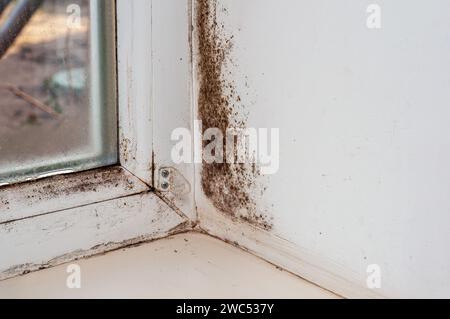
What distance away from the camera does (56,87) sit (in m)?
0.88

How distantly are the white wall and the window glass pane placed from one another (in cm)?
25

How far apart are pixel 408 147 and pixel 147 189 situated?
49 cm

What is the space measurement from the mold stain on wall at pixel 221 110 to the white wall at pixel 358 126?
0.11 ft

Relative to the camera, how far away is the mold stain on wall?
89cm

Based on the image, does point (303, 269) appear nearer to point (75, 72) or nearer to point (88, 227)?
point (88, 227)

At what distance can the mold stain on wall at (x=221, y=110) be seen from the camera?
35.1 inches

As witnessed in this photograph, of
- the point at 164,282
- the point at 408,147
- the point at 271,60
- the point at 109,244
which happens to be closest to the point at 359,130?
the point at 408,147
